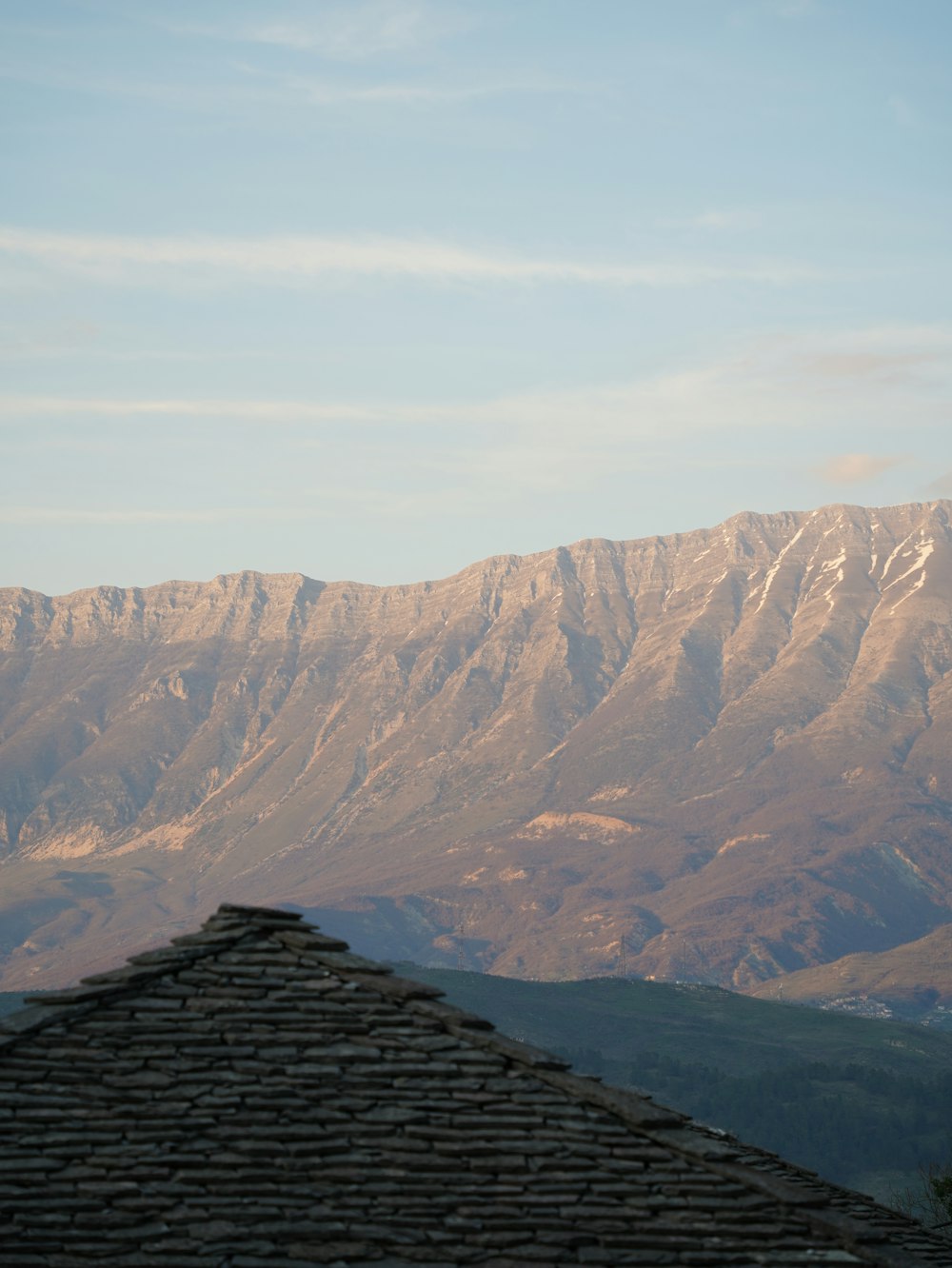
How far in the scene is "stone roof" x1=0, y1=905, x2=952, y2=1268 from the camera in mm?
13336

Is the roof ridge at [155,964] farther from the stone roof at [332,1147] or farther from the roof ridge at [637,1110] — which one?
the roof ridge at [637,1110]

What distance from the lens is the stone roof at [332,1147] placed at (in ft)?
43.8

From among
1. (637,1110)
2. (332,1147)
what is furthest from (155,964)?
(637,1110)

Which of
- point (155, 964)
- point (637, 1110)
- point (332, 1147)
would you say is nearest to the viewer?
point (332, 1147)

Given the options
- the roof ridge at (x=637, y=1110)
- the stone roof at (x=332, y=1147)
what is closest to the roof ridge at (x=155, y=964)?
the stone roof at (x=332, y=1147)

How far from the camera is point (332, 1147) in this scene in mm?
13789

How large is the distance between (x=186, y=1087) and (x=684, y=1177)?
4172 mm

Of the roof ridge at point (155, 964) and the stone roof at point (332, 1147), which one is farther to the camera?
the roof ridge at point (155, 964)

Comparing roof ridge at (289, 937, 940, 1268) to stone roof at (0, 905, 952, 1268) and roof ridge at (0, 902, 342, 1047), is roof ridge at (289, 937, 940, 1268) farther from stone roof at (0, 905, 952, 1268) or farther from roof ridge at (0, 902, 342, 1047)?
roof ridge at (0, 902, 342, 1047)

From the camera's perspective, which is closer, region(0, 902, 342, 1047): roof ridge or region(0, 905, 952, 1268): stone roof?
region(0, 905, 952, 1268): stone roof

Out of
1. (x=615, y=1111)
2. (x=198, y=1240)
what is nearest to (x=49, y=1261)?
(x=198, y=1240)

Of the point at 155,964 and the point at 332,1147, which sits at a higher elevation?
the point at 155,964

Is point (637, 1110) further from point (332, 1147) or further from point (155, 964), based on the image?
point (155, 964)

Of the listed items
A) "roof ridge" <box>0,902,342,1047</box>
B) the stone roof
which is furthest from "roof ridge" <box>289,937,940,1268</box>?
"roof ridge" <box>0,902,342,1047</box>
